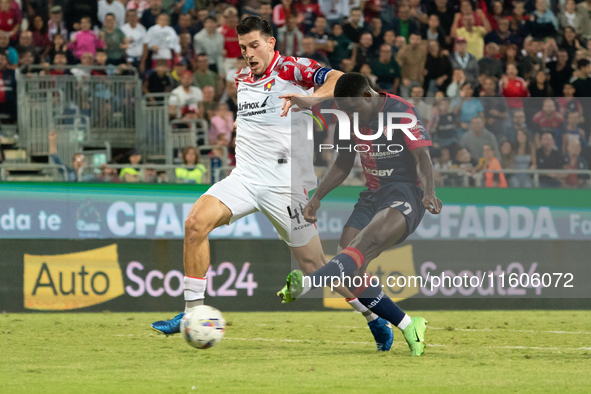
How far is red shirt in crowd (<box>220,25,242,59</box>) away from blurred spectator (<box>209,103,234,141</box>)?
76.5 inches

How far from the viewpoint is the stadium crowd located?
1296 cm

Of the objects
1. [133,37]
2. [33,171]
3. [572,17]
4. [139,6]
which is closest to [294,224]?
[33,171]

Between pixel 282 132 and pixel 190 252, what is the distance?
1.26m

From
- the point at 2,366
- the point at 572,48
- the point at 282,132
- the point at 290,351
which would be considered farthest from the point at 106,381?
the point at 572,48

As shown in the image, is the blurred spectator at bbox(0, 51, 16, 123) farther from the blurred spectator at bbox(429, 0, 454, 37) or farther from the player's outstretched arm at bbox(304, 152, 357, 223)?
the blurred spectator at bbox(429, 0, 454, 37)

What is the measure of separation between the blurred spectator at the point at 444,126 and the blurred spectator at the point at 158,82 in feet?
15.1

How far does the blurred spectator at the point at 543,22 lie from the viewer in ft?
49.8

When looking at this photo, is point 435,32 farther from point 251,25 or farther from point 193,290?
point 193,290

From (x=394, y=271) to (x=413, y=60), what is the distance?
4356 millimetres

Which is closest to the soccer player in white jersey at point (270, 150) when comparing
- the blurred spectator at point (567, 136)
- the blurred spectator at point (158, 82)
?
the blurred spectator at point (567, 136)

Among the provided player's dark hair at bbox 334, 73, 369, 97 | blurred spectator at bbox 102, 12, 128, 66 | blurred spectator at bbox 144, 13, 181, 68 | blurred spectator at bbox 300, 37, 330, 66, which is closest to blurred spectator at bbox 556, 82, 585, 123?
blurred spectator at bbox 300, 37, 330, 66

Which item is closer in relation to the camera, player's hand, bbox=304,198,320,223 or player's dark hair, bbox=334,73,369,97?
player's dark hair, bbox=334,73,369,97

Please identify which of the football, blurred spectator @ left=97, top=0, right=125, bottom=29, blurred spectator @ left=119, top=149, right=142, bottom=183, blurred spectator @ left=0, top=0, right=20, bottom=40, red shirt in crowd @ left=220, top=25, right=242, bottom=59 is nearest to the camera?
the football

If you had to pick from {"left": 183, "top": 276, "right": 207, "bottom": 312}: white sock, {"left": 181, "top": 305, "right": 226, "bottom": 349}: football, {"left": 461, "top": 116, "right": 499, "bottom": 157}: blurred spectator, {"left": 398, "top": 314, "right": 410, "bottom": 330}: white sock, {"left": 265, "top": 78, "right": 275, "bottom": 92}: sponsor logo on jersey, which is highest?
{"left": 265, "top": 78, "right": 275, "bottom": 92}: sponsor logo on jersey
